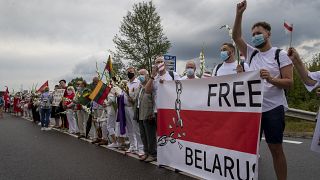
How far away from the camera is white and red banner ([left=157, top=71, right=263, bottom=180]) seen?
5.01 m

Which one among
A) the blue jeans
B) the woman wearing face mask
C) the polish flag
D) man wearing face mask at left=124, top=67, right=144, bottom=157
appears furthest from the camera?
the blue jeans

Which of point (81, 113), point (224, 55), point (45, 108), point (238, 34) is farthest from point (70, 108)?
point (238, 34)

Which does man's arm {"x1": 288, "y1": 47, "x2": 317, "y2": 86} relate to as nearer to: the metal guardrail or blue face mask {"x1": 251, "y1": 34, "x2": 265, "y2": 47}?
blue face mask {"x1": 251, "y1": 34, "x2": 265, "y2": 47}

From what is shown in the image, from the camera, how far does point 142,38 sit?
44.6 m

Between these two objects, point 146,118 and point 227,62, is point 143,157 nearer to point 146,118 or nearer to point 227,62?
point 146,118

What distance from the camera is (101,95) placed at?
10.9 metres

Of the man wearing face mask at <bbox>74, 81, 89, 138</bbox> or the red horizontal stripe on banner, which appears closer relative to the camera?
the red horizontal stripe on banner

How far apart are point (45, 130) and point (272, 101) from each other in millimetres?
14427

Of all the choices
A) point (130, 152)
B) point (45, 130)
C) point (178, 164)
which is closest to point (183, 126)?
point (178, 164)

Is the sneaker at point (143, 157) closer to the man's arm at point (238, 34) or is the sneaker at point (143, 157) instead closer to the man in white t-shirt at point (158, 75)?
the man in white t-shirt at point (158, 75)

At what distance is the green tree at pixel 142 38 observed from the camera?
43844 millimetres

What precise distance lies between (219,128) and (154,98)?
9.19 feet

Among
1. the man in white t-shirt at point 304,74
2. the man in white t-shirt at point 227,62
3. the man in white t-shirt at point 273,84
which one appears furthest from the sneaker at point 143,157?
the man in white t-shirt at point 304,74

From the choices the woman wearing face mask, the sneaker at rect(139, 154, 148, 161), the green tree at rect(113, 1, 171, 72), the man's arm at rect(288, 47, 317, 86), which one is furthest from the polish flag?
the green tree at rect(113, 1, 171, 72)
